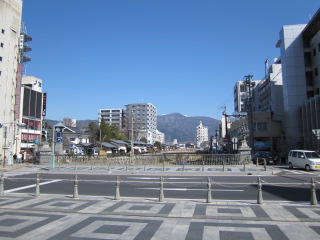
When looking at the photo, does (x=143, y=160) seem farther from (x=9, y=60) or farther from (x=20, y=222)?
(x=9, y=60)

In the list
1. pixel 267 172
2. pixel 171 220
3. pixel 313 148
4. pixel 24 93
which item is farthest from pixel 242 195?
pixel 24 93

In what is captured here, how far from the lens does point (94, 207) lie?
10539 mm

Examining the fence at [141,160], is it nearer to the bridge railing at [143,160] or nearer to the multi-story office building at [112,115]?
the bridge railing at [143,160]

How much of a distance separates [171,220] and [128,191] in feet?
20.2

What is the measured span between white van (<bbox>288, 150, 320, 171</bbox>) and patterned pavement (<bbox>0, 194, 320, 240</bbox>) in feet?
56.1

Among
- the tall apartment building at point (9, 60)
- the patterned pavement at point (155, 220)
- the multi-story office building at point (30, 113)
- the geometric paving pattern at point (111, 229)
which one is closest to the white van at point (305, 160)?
the patterned pavement at point (155, 220)

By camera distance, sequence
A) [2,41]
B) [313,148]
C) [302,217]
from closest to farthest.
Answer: [302,217] < [313,148] < [2,41]

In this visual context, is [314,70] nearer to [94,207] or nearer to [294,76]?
[294,76]

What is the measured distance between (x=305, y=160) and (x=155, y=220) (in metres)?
22.5

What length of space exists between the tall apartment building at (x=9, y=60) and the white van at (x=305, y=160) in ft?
169

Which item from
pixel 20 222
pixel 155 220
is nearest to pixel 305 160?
pixel 155 220

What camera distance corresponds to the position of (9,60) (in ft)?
200

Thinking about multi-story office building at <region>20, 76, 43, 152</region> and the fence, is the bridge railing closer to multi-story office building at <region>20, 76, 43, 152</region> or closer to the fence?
the fence

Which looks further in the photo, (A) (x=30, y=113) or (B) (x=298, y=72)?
(A) (x=30, y=113)
